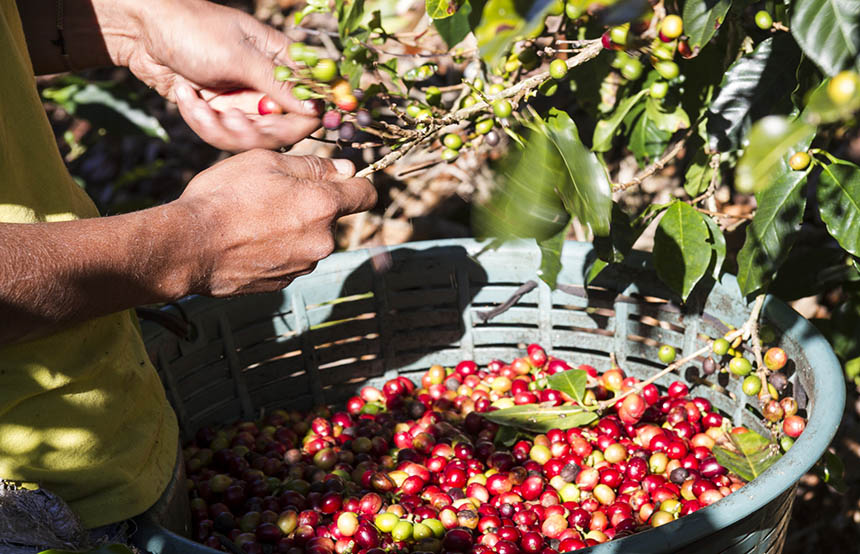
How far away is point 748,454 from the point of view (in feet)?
5.62

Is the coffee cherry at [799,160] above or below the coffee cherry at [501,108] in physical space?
below

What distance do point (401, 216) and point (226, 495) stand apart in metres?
2.18

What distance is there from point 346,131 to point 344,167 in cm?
7

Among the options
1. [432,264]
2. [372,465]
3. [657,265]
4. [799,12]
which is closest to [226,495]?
[372,465]

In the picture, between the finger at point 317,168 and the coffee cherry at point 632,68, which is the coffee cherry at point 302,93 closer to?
the finger at point 317,168

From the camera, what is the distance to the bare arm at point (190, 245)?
3.54 feet

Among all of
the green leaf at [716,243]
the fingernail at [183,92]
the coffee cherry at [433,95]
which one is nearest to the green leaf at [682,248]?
the green leaf at [716,243]

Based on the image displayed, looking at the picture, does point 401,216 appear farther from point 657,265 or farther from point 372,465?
point 657,265

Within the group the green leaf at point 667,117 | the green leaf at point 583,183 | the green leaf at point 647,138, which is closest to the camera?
the green leaf at point 583,183

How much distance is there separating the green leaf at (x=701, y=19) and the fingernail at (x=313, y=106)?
2.36ft

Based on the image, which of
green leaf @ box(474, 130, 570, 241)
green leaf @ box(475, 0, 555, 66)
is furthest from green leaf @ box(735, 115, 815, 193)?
green leaf @ box(474, 130, 570, 241)

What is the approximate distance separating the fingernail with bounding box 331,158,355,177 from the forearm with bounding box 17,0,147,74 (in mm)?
564

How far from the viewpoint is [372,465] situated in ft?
6.75

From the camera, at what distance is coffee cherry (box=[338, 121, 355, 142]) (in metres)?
1.48
